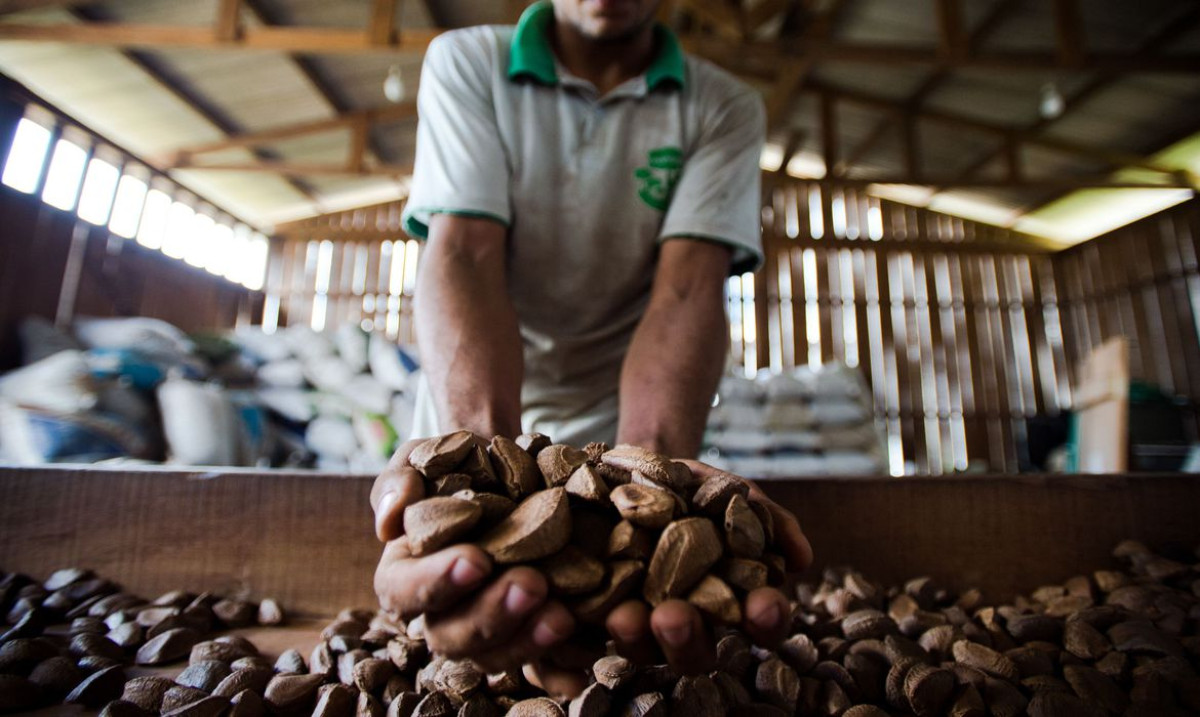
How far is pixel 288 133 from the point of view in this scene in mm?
6680

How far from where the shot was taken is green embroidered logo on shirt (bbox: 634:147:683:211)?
1.41 m

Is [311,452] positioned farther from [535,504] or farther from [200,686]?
[535,504]

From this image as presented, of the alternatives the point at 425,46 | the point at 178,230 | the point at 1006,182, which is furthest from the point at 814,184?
the point at 178,230

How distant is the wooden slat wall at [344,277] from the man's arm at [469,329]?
6.64 meters

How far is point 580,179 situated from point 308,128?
644cm

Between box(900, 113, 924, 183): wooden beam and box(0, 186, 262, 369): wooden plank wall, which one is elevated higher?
box(900, 113, 924, 183): wooden beam

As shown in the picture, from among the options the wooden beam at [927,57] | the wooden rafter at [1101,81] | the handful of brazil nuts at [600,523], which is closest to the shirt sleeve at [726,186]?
the handful of brazil nuts at [600,523]

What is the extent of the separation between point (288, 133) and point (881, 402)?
7190mm

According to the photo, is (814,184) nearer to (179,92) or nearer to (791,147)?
(791,147)

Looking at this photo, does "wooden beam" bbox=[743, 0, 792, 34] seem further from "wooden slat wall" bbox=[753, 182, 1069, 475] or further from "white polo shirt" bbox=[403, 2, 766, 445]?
"white polo shirt" bbox=[403, 2, 766, 445]

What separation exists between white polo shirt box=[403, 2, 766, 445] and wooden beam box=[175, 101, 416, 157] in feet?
20.2

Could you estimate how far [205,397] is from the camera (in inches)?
120

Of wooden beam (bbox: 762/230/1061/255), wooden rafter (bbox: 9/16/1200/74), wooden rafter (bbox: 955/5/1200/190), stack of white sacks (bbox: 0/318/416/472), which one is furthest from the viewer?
wooden beam (bbox: 762/230/1061/255)

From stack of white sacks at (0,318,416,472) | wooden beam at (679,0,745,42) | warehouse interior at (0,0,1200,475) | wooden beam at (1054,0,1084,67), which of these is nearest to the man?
stack of white sacks at (0,318,416,472)
